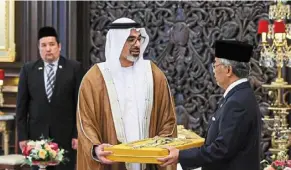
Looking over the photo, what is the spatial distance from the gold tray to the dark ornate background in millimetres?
3718

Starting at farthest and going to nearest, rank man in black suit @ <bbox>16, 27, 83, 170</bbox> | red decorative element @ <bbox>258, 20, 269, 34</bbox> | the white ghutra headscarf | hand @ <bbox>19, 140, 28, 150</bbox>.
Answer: red decorative element @ <bbox>258, 20, 269, 34</bbox> → man in black suit @ <bbox>16, 27, 83, 170</bbox> → hand @ <bbox>19, 140, 28, 150</bbox> → the white ghutra headscarf

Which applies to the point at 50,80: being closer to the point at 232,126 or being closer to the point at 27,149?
the point at 27,149

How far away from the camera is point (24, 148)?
18.2 ft

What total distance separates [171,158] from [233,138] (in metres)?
0.35

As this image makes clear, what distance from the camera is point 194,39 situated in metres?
7.79

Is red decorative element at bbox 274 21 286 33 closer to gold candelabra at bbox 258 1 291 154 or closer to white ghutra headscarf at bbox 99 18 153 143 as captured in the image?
gold candelabra at bbox 258 1 291 154

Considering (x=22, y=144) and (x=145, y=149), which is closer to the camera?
(x=145, y=149)

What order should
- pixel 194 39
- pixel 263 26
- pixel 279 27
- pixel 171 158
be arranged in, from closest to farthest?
pixel 171 158
pixel 279 27
pixel 263 26
pixel 194 39

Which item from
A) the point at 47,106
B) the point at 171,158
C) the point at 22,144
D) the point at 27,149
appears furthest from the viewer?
the point at 47,106

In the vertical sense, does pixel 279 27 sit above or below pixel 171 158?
above

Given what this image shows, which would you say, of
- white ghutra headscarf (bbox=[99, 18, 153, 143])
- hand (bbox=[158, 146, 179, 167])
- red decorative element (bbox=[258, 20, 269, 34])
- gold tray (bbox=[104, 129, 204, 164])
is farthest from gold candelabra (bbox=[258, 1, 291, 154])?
hand (bbox=[158, 146, 179, 167])

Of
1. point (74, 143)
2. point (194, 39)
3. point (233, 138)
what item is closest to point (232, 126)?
point (233, 138)

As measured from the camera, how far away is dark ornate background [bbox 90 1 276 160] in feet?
24.8

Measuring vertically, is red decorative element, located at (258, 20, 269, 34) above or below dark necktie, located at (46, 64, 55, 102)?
above
